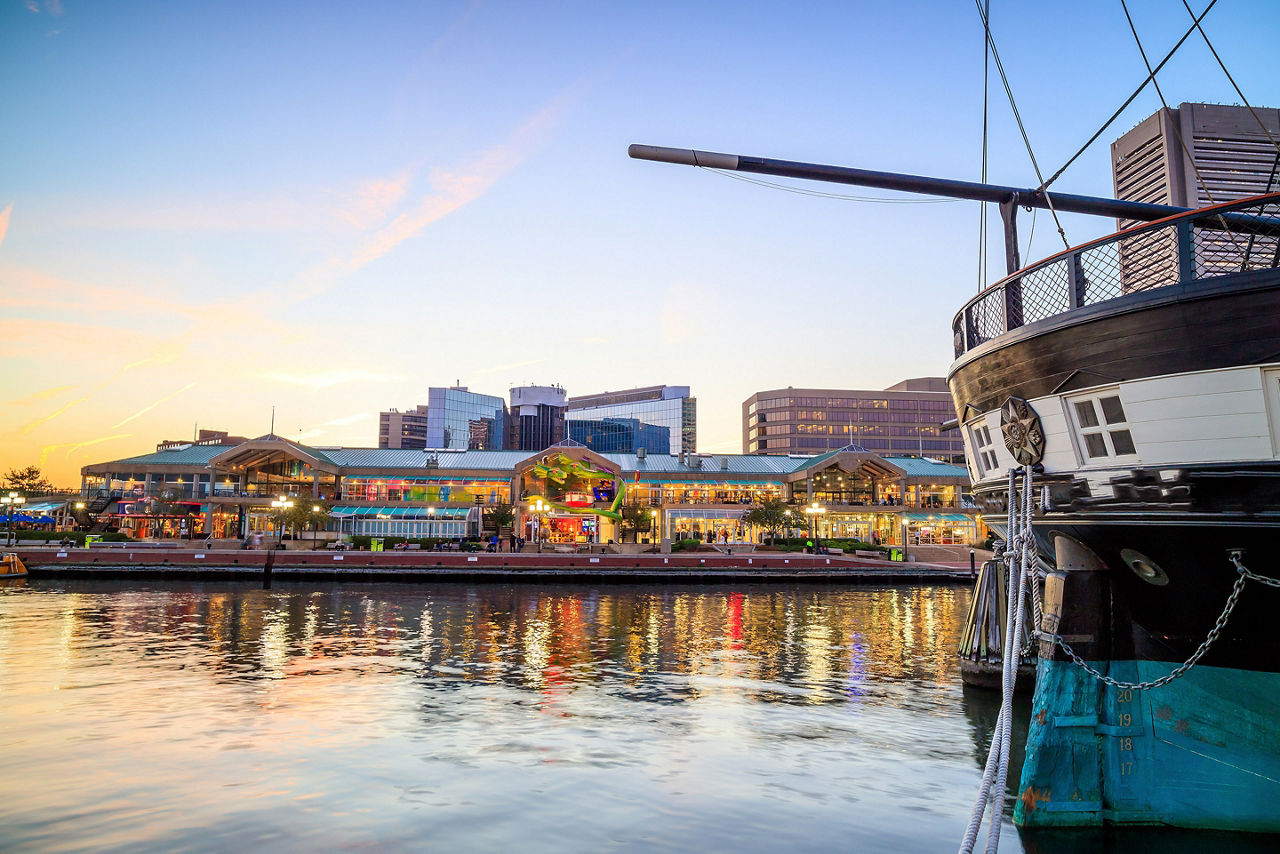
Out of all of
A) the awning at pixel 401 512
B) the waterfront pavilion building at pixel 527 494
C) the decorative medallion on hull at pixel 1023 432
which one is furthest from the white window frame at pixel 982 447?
the awning at pixel 401 512

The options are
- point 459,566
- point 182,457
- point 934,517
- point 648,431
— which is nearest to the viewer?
point 459,566

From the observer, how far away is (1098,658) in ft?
31.4

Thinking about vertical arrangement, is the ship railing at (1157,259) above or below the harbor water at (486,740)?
above

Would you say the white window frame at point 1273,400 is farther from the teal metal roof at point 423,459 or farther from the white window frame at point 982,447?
the teal metal roof at point 423,459

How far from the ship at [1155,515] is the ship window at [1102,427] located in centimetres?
2

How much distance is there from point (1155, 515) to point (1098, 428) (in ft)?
4.35

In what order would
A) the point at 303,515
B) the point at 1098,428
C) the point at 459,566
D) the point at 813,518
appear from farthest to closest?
1. the point at 813,518
2. the point at 303,515
3. the point at 459,566
4. the point at 1098,428

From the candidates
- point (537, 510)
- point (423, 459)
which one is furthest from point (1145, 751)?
point (423, 459)

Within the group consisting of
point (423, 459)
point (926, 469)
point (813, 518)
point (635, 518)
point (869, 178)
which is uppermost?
point (869, 178)

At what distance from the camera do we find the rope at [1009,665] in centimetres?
689

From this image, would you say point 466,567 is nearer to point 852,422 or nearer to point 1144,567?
point 1144,567

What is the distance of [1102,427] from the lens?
30.7ft

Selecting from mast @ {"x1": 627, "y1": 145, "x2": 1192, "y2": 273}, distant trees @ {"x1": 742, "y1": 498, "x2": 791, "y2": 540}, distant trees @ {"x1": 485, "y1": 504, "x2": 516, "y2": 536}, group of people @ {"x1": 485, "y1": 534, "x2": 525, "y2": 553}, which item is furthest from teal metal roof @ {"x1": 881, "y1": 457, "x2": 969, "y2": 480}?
mast @ {"x1": 627, "y1": 145, "x2": 1192, "y2": 273}

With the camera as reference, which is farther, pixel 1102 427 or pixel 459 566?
pixel 459 566
